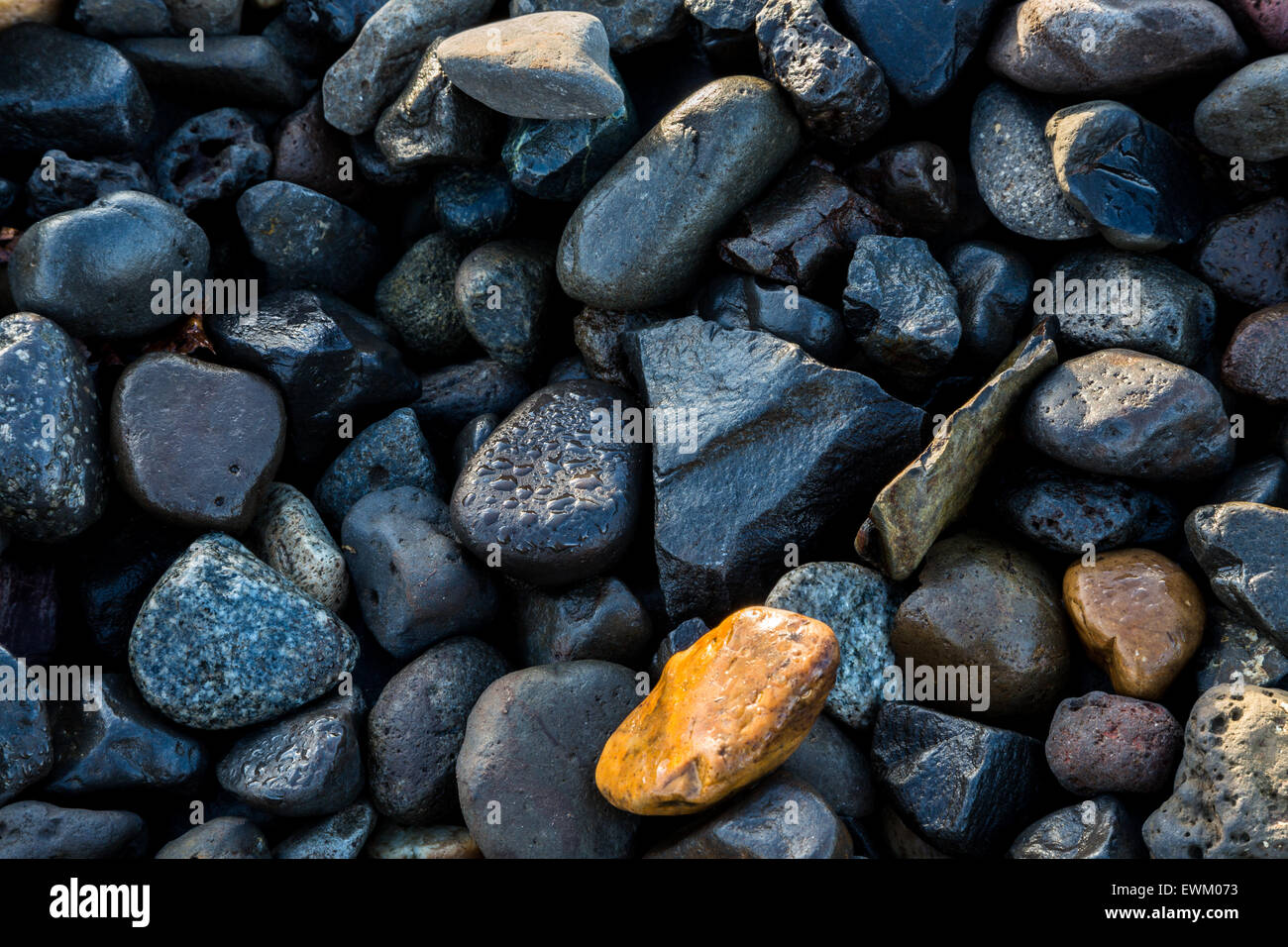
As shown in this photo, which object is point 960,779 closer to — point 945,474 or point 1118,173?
point 945,474

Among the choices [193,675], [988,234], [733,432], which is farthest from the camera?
[988,234]

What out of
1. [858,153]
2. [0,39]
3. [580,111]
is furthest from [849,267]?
[0,39]

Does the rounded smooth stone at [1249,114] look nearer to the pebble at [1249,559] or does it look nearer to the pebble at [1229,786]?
the pebble at [1249,559]

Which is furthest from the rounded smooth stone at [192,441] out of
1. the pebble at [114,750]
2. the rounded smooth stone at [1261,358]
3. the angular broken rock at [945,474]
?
the rounded smooth stone at [1261,358]

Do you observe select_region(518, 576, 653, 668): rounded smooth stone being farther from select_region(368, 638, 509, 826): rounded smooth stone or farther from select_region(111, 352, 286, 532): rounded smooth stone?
select_region(111, 352, 286, 532): rounded smooth stone

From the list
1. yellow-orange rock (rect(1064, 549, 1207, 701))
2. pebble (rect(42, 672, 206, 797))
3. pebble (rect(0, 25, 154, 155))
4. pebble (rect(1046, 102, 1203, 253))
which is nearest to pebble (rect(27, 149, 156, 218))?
pebble (rect(0, 25, 154, 155))

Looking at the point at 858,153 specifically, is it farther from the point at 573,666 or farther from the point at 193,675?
the point at 193,675
